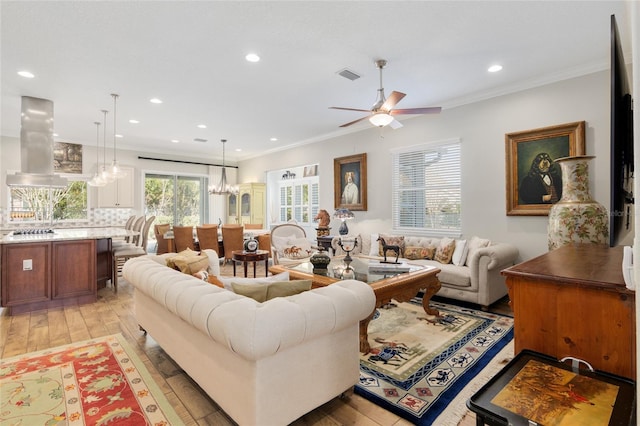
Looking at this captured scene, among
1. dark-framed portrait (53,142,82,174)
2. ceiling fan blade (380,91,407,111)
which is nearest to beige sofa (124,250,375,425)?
ceiling fan blade (380,91,407,111)

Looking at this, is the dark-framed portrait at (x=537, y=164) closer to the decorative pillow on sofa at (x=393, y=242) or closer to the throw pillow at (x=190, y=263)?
the decorative pillow on sofa at (x=393, y=242)

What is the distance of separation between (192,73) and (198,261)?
7.90 feet

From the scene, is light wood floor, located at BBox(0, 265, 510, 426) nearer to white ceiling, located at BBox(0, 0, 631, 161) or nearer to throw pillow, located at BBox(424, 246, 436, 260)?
throw pillow, located at BBox(424, 246, 436, 260)

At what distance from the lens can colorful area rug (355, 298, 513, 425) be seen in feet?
6.48

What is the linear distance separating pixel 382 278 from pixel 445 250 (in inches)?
70.8

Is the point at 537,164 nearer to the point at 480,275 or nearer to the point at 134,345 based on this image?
the point at 480,275

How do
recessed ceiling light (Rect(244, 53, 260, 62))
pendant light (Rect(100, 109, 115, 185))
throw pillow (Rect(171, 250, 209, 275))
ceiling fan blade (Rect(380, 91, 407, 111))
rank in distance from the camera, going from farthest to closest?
1. pendant light (Rect(100, 109, 115, 185))
2. recessed ceiling light (Rect(244, 53, 260, 62))
3. ceiling fan blade (Rect(380, 91, 407, 111))
4. throw pillow (Rect(171, 250, 209, 275))

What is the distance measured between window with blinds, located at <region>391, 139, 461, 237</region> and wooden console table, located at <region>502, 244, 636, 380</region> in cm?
333

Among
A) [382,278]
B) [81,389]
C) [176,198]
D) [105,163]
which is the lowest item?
[81,389]

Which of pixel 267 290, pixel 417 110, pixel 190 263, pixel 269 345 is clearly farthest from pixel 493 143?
pixel 269 345

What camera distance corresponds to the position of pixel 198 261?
2.68m

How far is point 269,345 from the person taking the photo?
1.42 m

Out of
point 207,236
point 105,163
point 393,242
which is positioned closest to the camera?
point 393,242

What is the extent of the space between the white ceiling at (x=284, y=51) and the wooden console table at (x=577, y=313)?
7.28 ft
